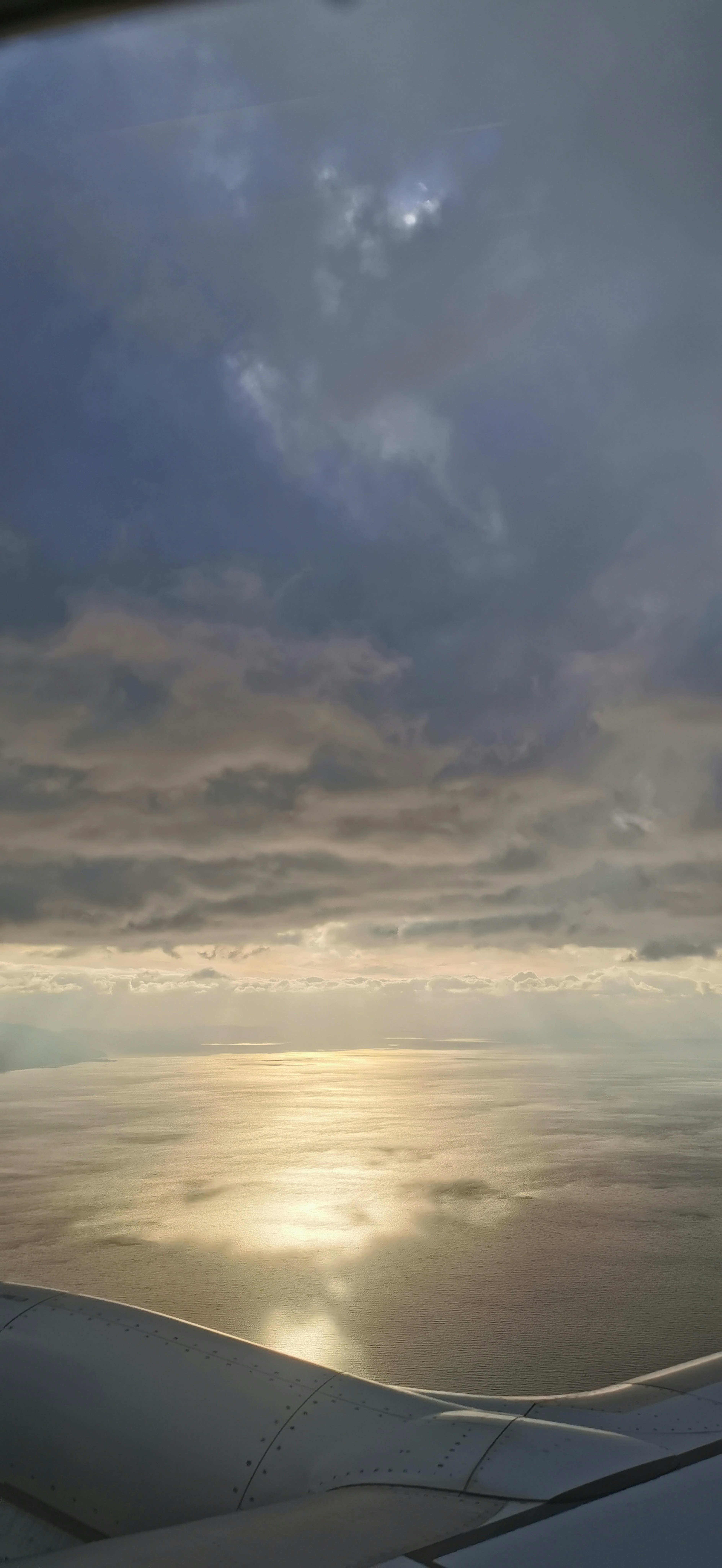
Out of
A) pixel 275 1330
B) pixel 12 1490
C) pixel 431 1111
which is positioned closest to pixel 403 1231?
pixel 275 1330

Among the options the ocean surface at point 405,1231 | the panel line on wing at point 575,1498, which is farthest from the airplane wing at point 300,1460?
the ocean surface at point 405,1231

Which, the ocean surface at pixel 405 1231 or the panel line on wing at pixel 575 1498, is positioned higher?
the panel line on wing at pixel 575 1498

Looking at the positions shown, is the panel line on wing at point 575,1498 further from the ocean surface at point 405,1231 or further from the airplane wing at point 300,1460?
the ocean surface at point 405,1231

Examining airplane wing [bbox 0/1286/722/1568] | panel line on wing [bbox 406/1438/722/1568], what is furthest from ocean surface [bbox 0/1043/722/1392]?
panel line on wing [bbox 406/1438/722/1568]

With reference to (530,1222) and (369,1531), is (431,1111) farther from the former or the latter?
(369,1531)

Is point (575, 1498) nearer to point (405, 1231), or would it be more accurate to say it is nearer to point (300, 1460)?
point (300, 1460)

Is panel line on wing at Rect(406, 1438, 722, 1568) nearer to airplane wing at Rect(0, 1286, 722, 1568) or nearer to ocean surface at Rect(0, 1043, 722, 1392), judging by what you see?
airplane wing at Rect(0, 1286, 722, 1568)

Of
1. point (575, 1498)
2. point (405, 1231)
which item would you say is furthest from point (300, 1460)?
point (405, 1231)
